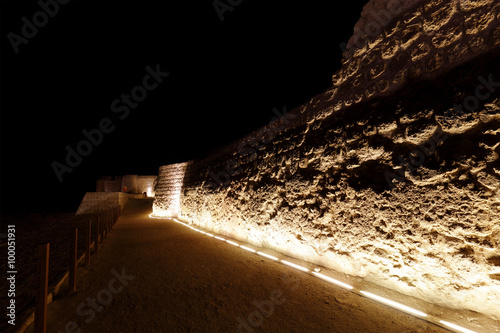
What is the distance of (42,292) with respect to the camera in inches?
69.7

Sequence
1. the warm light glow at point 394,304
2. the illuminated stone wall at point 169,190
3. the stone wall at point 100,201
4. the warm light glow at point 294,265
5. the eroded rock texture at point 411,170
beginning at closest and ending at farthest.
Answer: the eroded rock texture at point 411,170 → the warm light glow at point 394,304 → the warm light glow at point 294,265 → the illuminated stone wall at point 169,190 → the stone wall at point 100,201

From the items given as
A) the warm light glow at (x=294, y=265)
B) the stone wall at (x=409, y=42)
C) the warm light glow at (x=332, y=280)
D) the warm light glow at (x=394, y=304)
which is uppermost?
the stone wall at (x=409, y=42)

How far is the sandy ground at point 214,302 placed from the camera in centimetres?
197

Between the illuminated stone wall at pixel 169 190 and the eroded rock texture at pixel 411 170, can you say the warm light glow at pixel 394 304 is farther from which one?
the illuminated stone wall at pixel 169 190

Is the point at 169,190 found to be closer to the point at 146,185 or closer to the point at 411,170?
the point at 411,170

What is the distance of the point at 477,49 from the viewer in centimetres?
221

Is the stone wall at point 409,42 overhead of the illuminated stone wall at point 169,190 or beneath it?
overhead

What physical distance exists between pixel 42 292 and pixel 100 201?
15926 millimetres

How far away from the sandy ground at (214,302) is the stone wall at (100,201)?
12852 millimetres

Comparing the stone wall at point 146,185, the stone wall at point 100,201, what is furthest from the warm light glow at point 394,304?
the stone wall at point 146,185

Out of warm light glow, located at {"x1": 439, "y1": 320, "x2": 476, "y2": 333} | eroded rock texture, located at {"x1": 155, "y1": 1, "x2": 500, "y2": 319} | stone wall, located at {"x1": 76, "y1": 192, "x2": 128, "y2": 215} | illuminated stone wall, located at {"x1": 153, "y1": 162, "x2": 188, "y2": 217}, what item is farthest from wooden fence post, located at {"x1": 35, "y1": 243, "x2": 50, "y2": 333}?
stone wall, located at {"x1": 76, "y1": 192, "x2": 128, "y2": 215}

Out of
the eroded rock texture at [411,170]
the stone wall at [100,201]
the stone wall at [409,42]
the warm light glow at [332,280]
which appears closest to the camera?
the eroded rock texture at [411,170]

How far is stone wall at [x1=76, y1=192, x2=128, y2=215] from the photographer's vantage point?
1477 centimetres

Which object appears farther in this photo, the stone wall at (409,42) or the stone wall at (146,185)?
the stone wall at (146,185)
